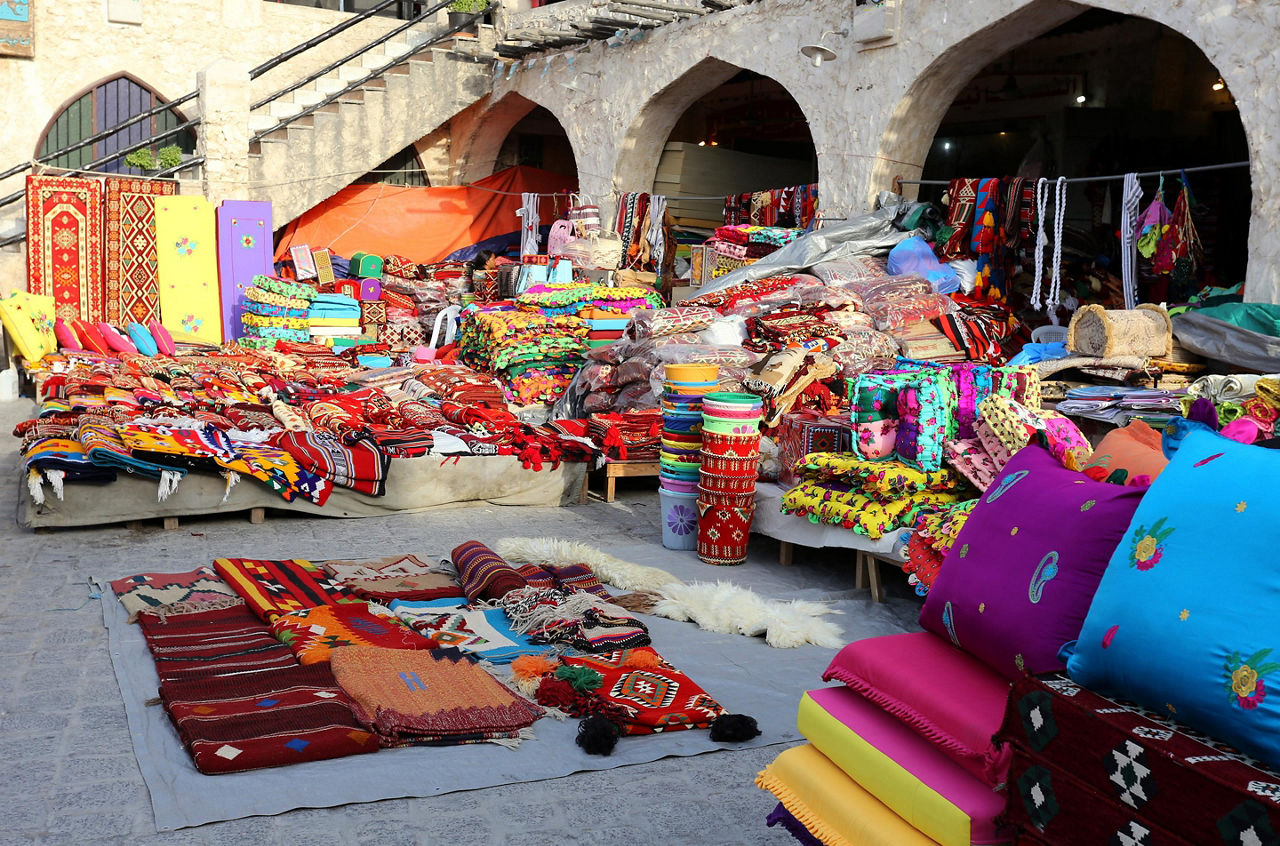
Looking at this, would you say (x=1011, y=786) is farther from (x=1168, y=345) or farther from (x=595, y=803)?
(x=1168, y=345)

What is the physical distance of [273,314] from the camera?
12883mm

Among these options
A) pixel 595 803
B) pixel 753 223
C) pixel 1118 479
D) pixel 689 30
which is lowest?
pixel 595 803

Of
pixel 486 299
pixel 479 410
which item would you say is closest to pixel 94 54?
pixel 486 299

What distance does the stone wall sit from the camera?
290 inches

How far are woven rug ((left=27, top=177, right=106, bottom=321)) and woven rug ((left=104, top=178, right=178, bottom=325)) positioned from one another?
0.12 meters

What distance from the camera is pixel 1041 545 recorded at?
2506mm

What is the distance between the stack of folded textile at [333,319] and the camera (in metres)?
13.1

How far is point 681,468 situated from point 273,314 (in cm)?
792

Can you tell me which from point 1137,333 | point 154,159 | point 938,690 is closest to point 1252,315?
point 1137,333

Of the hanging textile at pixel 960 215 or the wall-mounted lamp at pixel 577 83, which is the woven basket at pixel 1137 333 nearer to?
the hanging textile at pixel 960 215

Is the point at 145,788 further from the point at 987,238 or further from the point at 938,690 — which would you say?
the point at 987,238

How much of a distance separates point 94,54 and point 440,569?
516 inches

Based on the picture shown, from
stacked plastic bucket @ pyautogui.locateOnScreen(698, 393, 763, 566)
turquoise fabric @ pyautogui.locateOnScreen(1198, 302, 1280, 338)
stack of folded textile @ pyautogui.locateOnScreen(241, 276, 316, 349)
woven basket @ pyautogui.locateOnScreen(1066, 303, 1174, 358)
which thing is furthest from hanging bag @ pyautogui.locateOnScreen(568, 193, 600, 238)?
turquoise fabric @ pyautogui.locateOnScreen(1198, 302, 1280, 338)

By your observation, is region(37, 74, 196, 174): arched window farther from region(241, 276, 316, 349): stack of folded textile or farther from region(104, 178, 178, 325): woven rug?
region(241, 276, 316, 349): stack of folded textile
